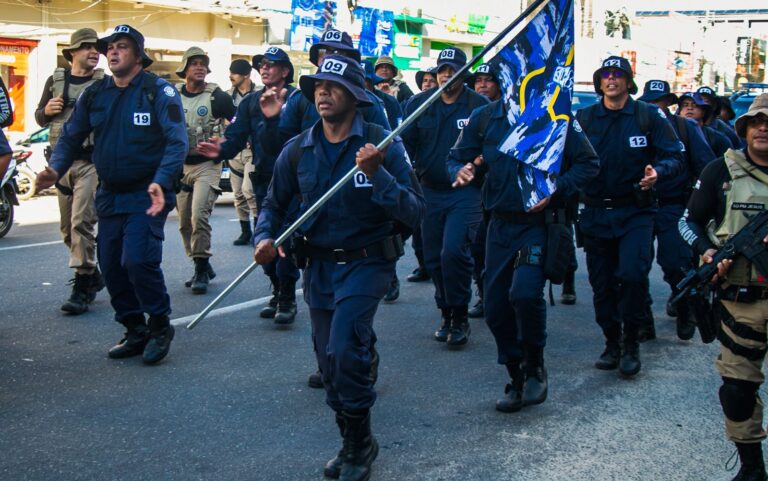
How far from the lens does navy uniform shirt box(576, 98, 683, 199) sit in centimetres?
643

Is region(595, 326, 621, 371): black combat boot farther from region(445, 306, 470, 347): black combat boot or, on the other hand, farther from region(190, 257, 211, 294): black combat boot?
region(190, 257, 211, 294): black combat boot

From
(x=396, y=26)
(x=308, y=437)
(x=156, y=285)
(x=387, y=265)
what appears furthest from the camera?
(x=396, y=26)

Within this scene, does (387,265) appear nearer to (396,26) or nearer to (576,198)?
(576,198)

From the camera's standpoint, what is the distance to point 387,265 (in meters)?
4.59

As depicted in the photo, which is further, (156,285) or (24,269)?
(24,269)

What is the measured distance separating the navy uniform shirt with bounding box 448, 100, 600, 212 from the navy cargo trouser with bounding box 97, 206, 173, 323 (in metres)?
2.00

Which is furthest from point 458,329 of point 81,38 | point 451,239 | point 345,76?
point 81,38

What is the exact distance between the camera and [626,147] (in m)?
6.47

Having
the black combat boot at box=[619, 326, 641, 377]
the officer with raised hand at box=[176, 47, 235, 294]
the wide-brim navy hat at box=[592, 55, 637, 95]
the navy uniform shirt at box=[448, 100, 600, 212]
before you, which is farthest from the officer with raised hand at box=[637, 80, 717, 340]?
the officer with raised hand at box=[176, 47, 235, 294]

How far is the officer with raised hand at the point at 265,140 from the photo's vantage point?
24.5ft

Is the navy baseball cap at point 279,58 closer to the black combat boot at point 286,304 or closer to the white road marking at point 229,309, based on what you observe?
the black combat boot at point 286,304

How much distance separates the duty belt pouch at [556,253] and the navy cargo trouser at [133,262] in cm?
249

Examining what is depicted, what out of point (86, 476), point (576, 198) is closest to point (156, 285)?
point (86, 476)

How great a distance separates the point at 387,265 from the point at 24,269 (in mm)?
6179
